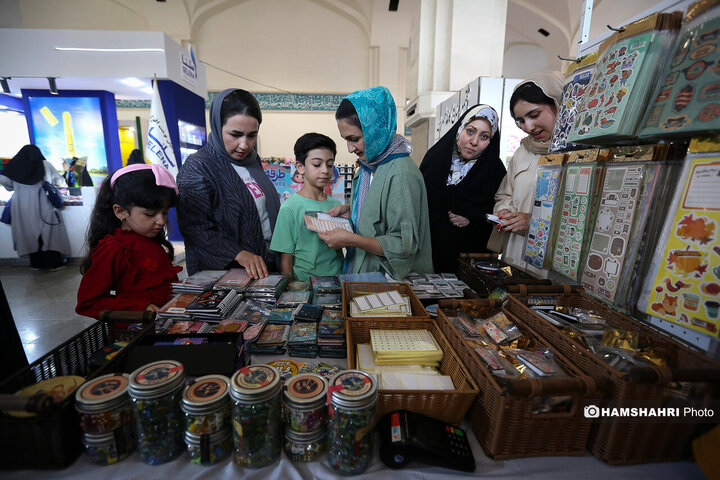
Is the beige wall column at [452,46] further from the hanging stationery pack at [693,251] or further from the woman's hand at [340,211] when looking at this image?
the hanging stationery pack at [693,251]

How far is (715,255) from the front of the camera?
2.77 ft

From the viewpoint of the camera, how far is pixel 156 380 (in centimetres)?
77

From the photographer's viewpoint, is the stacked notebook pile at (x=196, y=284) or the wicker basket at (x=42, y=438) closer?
the wicker basket at (x=42, y=438)

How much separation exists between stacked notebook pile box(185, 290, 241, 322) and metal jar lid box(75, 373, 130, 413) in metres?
0.50

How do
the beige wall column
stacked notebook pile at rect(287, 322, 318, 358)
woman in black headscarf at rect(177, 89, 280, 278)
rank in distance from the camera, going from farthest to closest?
1. the beige wall column
2. woman in black headscarf at rect(177, 89, 280, 278)
3. stacked notebook pile at rect(287, 322, 318, 358)

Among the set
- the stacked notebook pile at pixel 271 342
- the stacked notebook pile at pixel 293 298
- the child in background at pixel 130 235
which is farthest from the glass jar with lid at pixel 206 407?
the child in background at pixel 130 235

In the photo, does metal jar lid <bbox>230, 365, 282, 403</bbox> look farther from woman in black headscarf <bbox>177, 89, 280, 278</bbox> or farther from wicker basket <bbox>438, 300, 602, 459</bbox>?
woman in black headscarf <bbox>177, 89, 280, 278</bbox>

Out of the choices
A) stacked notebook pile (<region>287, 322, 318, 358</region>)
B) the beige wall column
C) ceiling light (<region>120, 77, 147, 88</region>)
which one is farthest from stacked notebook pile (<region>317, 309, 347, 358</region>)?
ceiling light (<region>120, 77, 147, 88</region>)

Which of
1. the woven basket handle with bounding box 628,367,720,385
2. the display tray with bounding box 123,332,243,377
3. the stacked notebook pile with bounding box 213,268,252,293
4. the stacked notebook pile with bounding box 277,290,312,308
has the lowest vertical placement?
the stacked notebook pile with bounding box 277,290,312,308

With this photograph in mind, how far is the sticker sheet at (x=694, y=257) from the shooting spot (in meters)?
0.85

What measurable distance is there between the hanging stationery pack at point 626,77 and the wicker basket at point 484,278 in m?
0.58

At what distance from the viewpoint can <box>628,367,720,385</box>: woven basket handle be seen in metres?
0.74

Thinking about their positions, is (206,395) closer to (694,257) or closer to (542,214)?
(694,257)

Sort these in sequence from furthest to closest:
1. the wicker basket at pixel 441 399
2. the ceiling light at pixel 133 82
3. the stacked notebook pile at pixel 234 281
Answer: the ceiling light at pixel 133 82
the stacked notebook pile at pixel 234 281
the wicker basket at pixel 441 399
